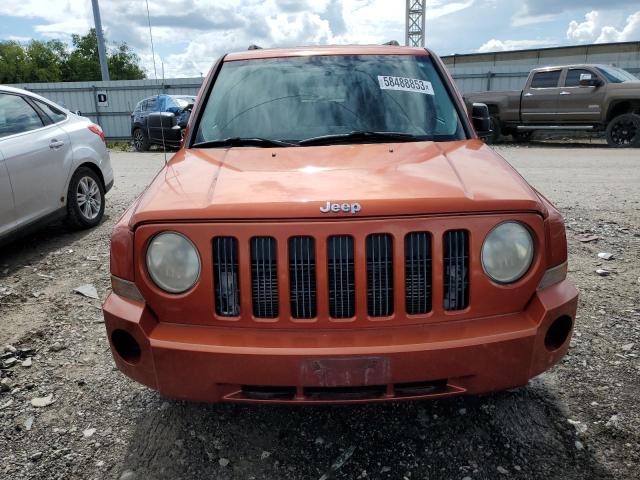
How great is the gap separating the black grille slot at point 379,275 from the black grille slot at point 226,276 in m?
0.51

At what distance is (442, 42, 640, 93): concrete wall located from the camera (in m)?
18.8

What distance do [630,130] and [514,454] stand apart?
13.3 meters

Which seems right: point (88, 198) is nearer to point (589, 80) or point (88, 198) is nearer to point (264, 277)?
point (264, 277)

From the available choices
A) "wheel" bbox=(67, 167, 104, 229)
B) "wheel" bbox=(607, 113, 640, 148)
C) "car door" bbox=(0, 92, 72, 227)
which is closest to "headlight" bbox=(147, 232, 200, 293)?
"car door" bbox=(0, 92, 72, 227)

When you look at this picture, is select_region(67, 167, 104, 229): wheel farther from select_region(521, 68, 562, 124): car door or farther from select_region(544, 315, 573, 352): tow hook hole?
select_region(521, 68, 562, 124): car door

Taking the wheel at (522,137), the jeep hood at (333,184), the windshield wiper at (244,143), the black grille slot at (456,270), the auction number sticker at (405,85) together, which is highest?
the auction number sticker at (405,85)

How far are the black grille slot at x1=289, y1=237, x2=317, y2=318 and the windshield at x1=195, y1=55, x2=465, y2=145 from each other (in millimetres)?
1093

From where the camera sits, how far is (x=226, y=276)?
2035 millimetres

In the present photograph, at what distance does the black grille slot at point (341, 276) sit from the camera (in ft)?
6.52

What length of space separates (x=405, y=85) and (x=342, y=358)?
197 cm

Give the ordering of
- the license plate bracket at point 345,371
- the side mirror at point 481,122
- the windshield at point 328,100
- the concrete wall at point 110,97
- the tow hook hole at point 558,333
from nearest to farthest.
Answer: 1. the license plate bracket at point 345,371
2. the tow hook hole at point 558,333
3. the windshield at point 328,100
4. the side mirror at point 481,122
5. the concrete wall at point 110,97

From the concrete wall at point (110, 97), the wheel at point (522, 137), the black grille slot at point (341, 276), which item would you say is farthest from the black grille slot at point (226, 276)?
the concrete wall at point (110, 97)

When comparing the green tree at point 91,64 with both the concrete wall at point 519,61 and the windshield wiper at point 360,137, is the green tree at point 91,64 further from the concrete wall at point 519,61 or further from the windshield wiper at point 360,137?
the windshield wiper at point 360,137

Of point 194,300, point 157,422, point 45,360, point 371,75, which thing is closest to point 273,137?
point 371,75
